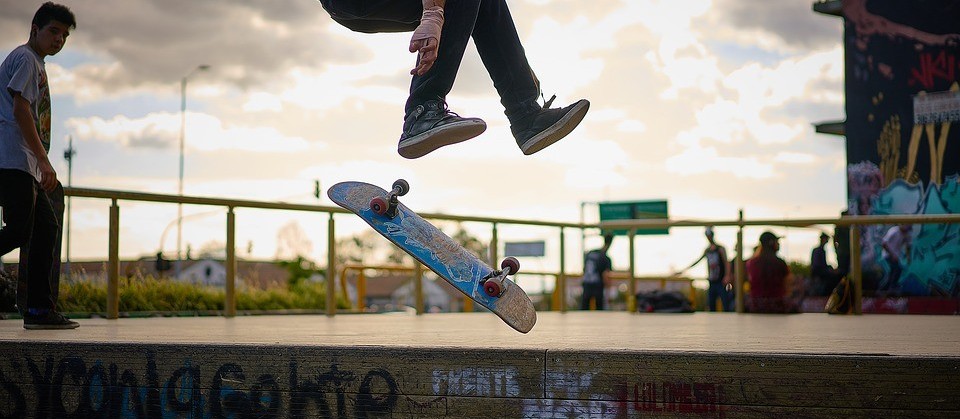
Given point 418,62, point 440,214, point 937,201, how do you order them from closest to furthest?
1. point 418,62
2. point 440,214
3. point 937,201

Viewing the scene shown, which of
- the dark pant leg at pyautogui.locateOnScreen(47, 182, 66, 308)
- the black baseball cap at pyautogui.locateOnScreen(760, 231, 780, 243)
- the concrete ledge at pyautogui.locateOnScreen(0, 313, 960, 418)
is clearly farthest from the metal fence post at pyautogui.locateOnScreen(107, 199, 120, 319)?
the black baseball cap at pyautogui.locateOnScreen(760, 231, 780, 243)

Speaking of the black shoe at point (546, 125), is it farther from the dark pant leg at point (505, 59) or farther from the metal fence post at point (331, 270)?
the metal fence post at point (331, 270)

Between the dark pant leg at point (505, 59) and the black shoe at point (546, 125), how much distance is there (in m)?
0.04

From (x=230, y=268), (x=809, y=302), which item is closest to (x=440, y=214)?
(x=230, y=268)

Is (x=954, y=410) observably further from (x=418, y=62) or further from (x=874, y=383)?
(x=418, y=62)

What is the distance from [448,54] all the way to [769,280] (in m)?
8.58

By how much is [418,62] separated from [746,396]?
1.65 m

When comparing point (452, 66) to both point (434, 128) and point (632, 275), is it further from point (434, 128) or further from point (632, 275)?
point (632, 275)

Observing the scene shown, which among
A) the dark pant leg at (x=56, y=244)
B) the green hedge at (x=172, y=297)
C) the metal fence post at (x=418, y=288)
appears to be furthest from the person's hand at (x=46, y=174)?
the metal fence post at (x=418, y=288)

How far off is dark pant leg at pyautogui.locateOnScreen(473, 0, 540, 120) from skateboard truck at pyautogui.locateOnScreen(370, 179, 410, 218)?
20.4 inches

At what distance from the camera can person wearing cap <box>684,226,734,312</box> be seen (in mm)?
14344

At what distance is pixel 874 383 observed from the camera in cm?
278

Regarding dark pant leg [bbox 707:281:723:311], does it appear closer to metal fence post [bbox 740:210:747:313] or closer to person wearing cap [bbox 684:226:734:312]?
person wearing cap [bbox 684:226:734:312]

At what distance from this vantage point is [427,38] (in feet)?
11.7
